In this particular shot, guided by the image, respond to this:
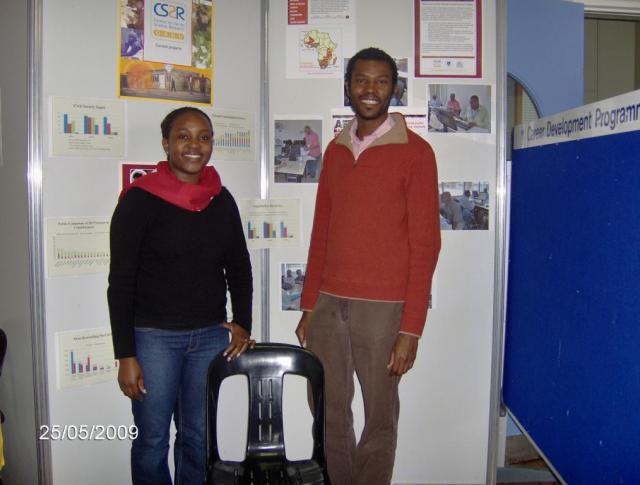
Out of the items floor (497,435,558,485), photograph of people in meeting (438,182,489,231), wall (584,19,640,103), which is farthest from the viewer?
wall (584,19,640,103)

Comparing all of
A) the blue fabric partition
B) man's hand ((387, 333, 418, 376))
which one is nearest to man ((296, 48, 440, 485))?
→ man's hand ((387, 333, 418, 376))

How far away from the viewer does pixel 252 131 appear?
2270mm

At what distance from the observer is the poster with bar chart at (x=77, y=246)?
1915 mm

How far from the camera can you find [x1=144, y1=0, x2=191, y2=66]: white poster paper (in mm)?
2045

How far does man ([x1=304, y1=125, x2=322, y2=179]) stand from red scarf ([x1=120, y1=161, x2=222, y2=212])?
Result: 60 cm

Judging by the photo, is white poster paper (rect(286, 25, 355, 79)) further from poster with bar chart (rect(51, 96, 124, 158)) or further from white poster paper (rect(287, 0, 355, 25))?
poster with bar chart (rect(51, 96, 124, 158))

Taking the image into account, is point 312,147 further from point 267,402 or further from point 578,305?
point 578,305

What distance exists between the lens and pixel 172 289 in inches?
67.8

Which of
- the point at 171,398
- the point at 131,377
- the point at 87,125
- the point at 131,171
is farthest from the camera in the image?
the point at 131,171

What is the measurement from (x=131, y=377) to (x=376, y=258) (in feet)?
2.91
